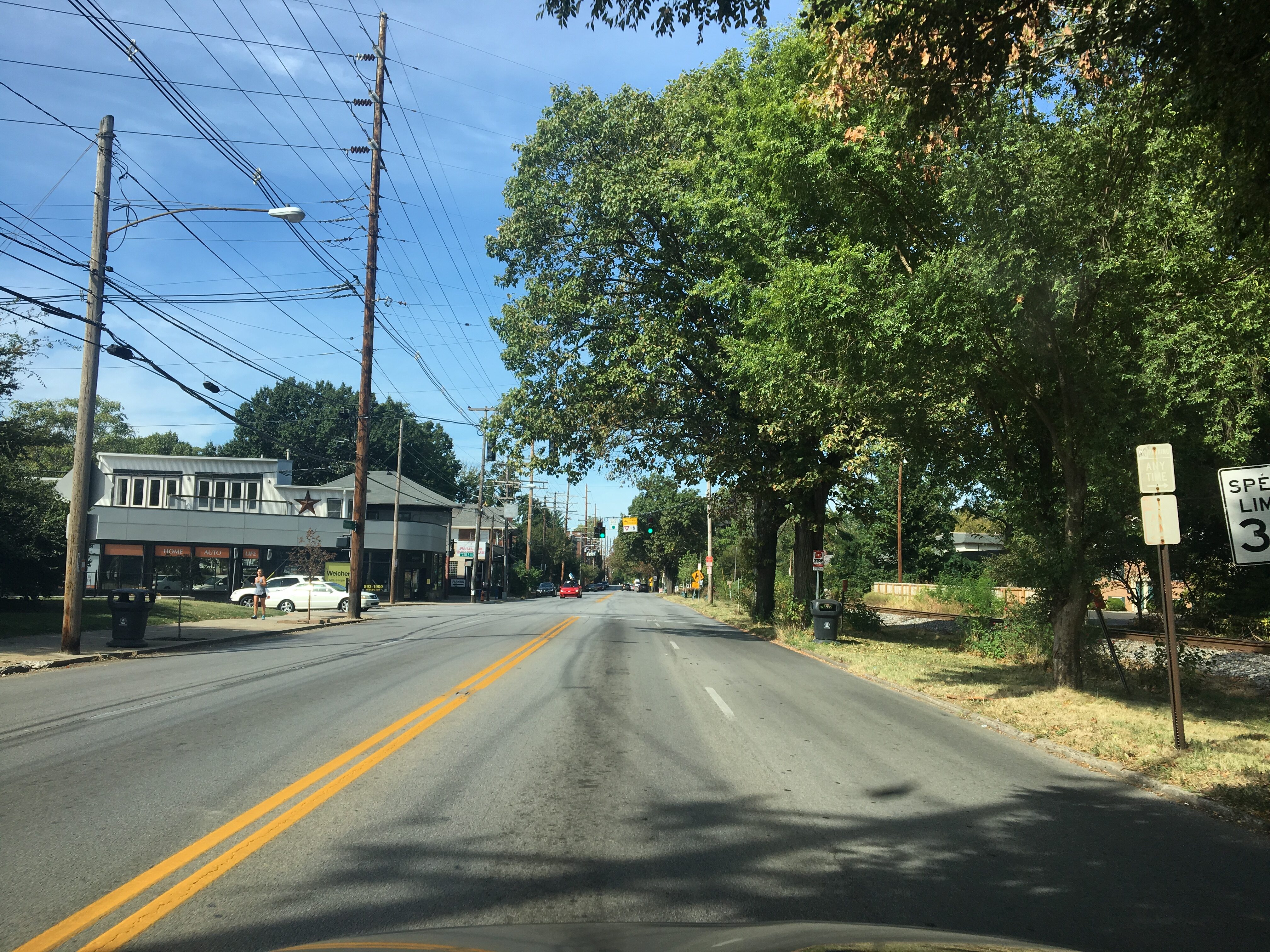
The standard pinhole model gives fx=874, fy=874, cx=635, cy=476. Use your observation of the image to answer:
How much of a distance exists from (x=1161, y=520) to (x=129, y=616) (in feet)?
62.3

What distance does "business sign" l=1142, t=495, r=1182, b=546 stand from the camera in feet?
31.2

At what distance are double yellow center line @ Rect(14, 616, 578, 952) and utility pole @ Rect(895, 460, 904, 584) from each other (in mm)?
40523

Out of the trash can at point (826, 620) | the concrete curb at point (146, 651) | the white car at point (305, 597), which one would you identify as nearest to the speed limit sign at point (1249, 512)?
the trash can at point (826, 620)

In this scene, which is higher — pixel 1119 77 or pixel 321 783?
pixel 1119 77

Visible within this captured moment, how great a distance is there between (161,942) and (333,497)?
54.5 meters

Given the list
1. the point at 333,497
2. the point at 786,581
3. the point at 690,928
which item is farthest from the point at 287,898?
the point at 333,497

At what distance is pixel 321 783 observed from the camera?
6.75 metres

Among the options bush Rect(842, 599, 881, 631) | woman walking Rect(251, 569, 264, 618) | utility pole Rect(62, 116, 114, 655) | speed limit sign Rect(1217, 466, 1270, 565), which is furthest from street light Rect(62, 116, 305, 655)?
bush Rect(842, 599, 881, 631)

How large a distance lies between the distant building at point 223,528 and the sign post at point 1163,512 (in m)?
40.9

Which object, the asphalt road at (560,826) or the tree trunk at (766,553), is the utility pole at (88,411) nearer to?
the asphalt road at (560,826)

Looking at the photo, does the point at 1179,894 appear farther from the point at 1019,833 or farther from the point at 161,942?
the point at 161,942

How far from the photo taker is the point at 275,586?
39844mm

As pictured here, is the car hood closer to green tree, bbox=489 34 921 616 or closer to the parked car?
green tree, bbox=489 34 921 616

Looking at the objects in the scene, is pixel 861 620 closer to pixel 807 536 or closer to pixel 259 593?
pixel 807 536
